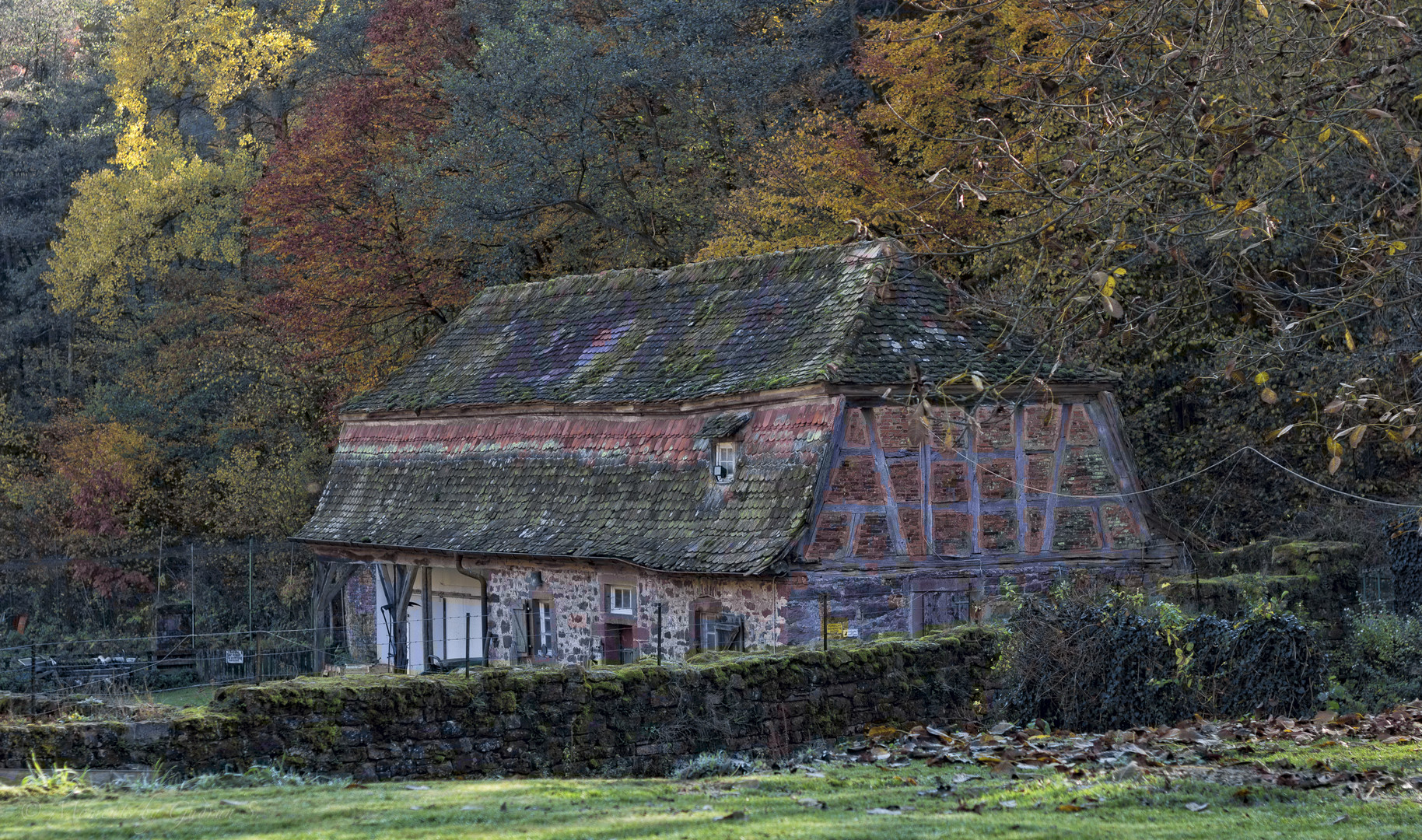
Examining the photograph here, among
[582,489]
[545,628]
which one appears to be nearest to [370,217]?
[582,489]

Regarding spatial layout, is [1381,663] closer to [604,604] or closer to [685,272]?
[604,604]

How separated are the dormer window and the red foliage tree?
1681cm

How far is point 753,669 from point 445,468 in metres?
13.4

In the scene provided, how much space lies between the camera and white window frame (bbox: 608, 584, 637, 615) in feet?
69.6

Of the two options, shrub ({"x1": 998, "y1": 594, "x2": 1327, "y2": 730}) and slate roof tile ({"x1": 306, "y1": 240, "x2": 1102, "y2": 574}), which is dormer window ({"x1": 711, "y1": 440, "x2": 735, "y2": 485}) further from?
shrub ({"x1": 998, "y1": 594, "x2": 1327, "y2": 730})

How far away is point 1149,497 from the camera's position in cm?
2136

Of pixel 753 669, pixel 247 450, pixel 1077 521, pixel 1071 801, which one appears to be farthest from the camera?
pixel 247 450

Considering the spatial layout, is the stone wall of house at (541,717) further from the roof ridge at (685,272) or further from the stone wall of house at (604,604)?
the roof ridge at (685,272)

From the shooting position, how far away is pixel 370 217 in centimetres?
3744

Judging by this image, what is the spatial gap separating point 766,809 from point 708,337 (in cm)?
1484

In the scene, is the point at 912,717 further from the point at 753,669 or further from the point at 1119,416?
the point at 1119,416

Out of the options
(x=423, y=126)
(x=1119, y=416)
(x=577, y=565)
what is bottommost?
(x=577, y=565)

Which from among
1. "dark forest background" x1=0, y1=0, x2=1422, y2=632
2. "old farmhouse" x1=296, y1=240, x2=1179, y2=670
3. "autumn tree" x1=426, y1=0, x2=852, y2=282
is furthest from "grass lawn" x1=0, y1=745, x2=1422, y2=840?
"autumn tree" x1=426, y1=0, x2=852, y2=282

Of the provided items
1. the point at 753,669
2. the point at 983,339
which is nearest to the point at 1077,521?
the point at 983,339
